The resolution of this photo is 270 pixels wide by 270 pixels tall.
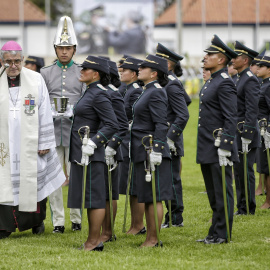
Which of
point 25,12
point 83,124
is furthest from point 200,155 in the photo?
point 25,12

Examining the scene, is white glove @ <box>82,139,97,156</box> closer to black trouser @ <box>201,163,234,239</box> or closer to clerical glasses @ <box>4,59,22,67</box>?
black trouser @ <box>201,163,234,239</box>

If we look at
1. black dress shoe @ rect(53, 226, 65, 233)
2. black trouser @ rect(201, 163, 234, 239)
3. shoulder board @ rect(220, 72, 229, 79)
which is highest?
shoulder board @ rect(220, 72, 229, 79)

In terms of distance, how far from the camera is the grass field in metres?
6.87

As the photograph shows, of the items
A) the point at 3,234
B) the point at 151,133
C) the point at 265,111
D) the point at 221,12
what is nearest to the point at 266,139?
the point at 265,111

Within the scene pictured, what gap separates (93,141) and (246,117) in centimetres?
284

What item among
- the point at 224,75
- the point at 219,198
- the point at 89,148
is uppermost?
the point at 224,75

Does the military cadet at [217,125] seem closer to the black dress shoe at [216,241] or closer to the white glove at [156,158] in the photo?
the black dress shoe at [216,241]

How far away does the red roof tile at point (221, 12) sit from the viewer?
61.9 metres

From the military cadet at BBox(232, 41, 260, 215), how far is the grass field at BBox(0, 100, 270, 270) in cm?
49

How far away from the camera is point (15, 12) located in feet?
199

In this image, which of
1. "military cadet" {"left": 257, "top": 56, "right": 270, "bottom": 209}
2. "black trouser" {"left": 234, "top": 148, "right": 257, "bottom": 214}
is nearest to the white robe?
"black trouser" {"left": 234, "top": 148, "right": 257, "bottom": 214}

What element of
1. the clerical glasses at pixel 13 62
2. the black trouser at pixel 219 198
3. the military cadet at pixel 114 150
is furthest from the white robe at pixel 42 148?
the black trouser at pixel 219 198

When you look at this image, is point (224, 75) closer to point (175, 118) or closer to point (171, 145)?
point (175, 118)

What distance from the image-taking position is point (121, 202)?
38.2 ft
